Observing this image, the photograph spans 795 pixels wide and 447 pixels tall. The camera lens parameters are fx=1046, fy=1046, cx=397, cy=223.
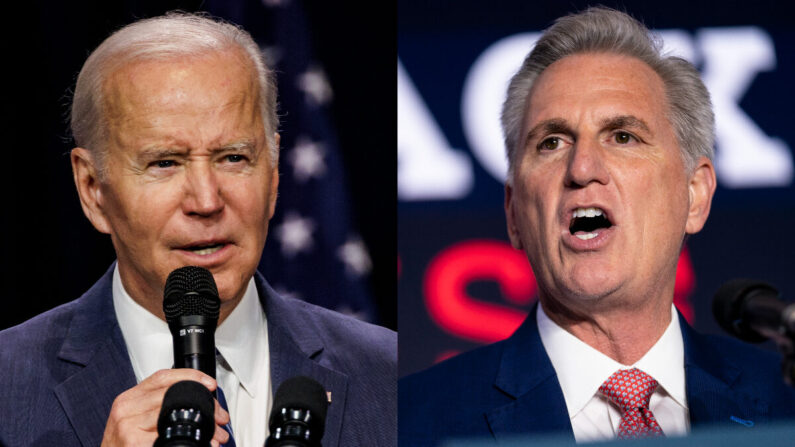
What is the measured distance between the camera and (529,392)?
282 cm

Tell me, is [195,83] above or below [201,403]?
above

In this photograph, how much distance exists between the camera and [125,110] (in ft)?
8.74

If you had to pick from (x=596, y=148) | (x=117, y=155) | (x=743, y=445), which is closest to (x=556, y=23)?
(x=596, y=148)

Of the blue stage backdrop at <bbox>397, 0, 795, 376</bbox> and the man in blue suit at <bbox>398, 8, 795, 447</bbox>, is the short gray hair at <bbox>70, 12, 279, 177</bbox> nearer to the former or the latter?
the blue stage backdrop at <bbox>397, 0, 795, 376</bbox>

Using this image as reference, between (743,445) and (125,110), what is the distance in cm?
179

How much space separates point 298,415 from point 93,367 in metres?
1.24

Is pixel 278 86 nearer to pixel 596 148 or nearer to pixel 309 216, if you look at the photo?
pixel 309 216

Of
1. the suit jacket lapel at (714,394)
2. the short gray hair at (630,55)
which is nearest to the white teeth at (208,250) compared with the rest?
the short gray hair at (630,55)

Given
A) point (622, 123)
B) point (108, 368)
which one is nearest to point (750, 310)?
point (622, 123)

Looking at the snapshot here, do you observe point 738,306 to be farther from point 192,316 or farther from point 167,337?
point 167,337

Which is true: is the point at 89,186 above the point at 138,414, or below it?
above

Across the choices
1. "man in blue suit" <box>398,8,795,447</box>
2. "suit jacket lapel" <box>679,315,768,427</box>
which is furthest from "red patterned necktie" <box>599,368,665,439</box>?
"suit jacket lapel" <box>679,315,768,427</box>

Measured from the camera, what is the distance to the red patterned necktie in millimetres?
2725

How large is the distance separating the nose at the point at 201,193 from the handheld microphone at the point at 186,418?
42.0 inches
